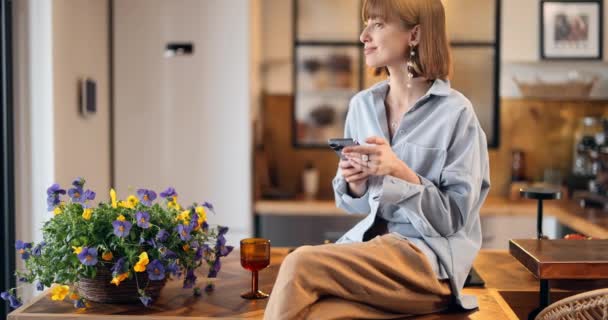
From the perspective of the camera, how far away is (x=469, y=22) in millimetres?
4668

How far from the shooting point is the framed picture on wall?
176 inches

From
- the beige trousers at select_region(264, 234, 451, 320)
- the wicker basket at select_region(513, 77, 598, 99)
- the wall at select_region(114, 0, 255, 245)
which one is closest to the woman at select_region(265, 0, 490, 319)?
the beige trousers at select_region(264, 234, 451, 320)

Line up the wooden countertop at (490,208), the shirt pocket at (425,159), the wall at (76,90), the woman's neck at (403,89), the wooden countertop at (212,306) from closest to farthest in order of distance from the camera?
the wooden countertop at (212,306) < the shirt pocket at (425,159) < the woman's neck at (403,89) < the wall at (76,90) < the wooden countertop at (490,208)

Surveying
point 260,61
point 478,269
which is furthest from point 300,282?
point 260,61

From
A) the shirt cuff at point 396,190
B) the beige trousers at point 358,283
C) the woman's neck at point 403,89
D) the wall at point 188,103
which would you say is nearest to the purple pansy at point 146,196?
the beige trousers at point 358,283

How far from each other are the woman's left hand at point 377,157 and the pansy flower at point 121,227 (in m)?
0.54

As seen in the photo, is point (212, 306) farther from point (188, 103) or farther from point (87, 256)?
point (188, 103)

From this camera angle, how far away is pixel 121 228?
1.79m

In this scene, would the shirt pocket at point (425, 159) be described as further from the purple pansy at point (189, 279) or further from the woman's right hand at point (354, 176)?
the purple pansy at point (189, 279)

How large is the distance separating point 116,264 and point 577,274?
1128 millimetres

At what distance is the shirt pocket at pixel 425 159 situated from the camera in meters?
1.90

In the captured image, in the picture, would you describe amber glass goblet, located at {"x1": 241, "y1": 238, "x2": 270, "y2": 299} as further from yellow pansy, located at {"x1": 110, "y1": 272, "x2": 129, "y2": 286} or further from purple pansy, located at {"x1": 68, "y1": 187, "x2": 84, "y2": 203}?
purple pansy, located at {"x1": 68, "y1": 187, "x2": 84, "y2": 203}

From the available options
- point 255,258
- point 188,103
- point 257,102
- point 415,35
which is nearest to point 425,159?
point 415,35

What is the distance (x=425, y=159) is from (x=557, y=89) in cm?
291
